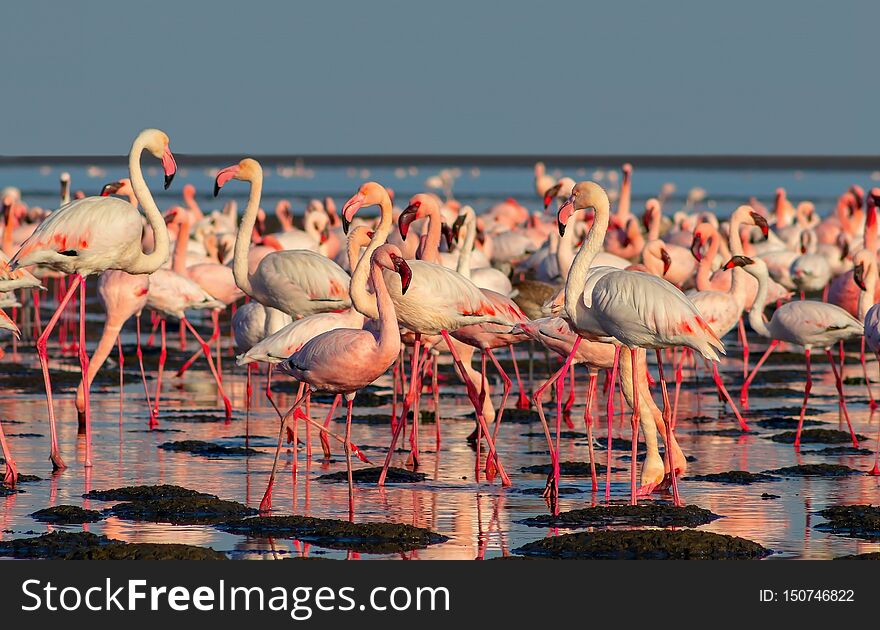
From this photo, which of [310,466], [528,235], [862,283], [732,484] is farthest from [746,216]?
[528,235]

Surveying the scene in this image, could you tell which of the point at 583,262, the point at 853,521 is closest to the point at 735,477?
the point at 853,521

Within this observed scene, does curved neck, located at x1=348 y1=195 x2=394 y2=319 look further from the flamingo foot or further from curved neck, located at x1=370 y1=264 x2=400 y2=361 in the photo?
the flamingo foot

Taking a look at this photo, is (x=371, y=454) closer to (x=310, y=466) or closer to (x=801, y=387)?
(x=310, y=466)

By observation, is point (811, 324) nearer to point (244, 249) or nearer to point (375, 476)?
point (375, 476)

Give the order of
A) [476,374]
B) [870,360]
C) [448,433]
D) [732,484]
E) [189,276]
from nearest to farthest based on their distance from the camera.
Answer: [732,484], [476,374], [448,433], [189,276], [870,360]

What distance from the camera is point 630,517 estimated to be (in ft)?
31.9

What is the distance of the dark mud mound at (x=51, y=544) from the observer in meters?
8.50

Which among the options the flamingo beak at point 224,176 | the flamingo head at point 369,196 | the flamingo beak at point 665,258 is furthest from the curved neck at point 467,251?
the flamingo beak at point 224,176

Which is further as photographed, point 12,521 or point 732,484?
point 732,484

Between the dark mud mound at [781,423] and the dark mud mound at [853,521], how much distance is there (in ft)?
12.9

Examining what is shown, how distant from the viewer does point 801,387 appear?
54.6 feet

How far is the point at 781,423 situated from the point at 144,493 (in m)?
6.17

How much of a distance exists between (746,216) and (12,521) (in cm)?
768
